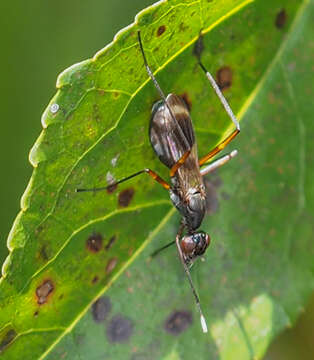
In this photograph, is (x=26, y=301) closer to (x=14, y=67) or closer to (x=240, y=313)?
(x=240, y=313)

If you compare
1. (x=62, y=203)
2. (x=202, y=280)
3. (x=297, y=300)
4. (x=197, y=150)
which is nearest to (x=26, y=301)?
(x=62, y=203)

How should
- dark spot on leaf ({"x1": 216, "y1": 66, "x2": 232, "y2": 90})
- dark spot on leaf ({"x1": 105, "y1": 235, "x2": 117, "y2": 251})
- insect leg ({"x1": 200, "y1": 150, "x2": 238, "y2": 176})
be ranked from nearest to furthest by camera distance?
1. dark spot on leaf ({"x1": 105, "y1": 235, "x2": 117, "y2": 251})
2. dark spot on leaf ({"x1": 216, "y1": 66, "x2": 232, "y2": 90})
3. insect leg ({"x1": 200, "y1": 150, "x2": 238, "y2": 176})

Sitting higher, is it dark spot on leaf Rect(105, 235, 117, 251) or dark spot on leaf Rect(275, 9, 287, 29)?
dark spot on leaf Rect(275, 9, 287, 29)

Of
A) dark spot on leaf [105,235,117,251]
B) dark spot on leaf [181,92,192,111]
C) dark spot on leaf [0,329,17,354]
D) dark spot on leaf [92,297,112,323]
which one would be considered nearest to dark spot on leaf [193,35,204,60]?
dark spot on leaf [181,92,192,111]

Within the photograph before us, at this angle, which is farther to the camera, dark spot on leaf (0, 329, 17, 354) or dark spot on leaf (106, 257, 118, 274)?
dark spot on leaf (106, 257, 118, 274)

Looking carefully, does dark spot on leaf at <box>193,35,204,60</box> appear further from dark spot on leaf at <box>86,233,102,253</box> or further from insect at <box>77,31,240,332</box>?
dark spot on leaf at <box>86,233,102,253</box>

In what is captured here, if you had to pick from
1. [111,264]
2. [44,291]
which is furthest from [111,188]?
[44,291]

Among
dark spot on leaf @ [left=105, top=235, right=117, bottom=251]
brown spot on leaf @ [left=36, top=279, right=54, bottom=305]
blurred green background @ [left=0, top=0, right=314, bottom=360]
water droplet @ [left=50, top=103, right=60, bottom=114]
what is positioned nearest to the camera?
water droplet @ [left=50, top=103, right=60, bottom=114]
